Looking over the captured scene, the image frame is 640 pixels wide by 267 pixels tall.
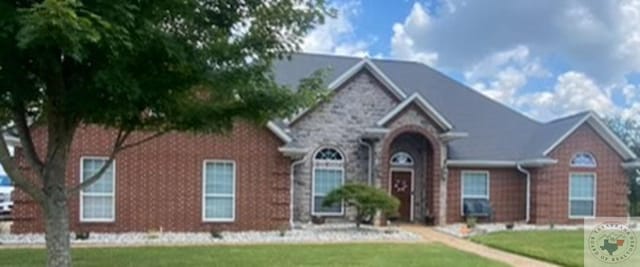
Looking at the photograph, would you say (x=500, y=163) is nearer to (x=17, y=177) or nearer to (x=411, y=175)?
(x=411, y=175)

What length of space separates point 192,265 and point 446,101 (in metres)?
16.9

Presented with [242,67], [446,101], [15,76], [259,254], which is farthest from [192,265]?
[446,101]

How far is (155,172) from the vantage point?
19203 millimetres

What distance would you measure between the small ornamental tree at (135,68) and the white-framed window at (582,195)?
18.0 meters

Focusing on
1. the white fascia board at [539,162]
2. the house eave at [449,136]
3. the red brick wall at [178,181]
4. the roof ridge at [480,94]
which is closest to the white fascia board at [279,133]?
the red brick wall at [178,181]

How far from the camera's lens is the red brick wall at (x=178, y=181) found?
61.1 feet

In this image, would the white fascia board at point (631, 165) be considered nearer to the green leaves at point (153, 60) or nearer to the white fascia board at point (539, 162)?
the white fascia board at point (539, 162)

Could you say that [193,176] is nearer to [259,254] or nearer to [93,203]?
[93,203]

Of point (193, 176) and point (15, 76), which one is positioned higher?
point (15, 76)

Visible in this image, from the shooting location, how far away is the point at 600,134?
2438 cm

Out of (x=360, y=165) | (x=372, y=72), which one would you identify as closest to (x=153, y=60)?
(x=360, y=165)

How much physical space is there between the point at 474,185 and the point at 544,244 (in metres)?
7.89

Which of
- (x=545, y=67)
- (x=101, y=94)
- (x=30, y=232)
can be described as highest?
(x=545, y=67)

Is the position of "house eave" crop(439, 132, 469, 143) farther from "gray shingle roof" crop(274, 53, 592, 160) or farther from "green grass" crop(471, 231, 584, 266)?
"green grass" crop(471, 231, 584, 266)
